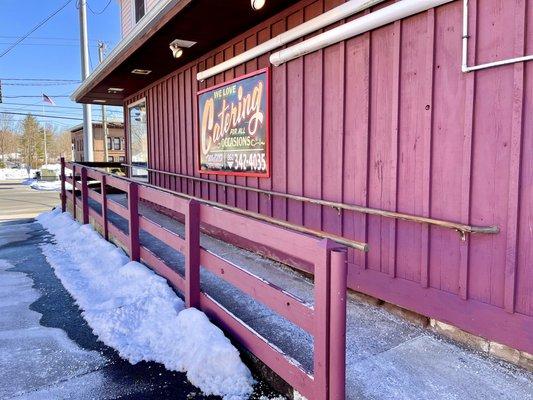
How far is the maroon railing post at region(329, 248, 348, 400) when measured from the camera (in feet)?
5.63

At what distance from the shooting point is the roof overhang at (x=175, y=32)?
13.3 ft

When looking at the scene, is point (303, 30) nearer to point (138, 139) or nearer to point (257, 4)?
point (257, 4)

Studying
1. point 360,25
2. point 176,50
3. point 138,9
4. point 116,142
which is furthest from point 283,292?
point 116,142

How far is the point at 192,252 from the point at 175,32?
118 inches

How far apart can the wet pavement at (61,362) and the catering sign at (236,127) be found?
235 centimetres

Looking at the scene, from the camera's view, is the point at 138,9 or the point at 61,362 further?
the point at 138,9

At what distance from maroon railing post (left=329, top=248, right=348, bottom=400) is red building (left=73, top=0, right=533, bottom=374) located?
3.75ft

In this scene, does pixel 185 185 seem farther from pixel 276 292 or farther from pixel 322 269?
pixel 322 269

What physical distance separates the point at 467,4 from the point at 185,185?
5.05m

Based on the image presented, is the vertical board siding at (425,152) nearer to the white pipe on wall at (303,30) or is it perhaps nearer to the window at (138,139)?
the white pipe on wall at (303,30)

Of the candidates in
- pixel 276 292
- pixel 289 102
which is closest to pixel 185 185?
pixel 289 102

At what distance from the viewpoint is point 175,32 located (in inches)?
188

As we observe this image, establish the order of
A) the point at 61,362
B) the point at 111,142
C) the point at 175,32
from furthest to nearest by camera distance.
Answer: the point at 111,142 → the point at 175,32 → the point at 61,362

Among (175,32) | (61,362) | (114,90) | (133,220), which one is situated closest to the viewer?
(61,362)
